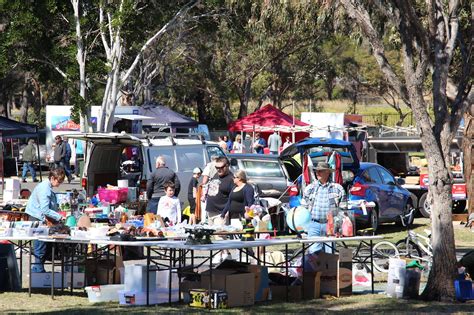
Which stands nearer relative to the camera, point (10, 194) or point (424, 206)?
point (10, 194)

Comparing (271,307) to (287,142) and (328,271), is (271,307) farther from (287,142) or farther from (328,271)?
(287,142)

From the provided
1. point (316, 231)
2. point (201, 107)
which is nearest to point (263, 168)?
point (316, 231)

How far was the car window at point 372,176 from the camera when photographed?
72.8 ft

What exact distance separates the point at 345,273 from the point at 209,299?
7.53 feet

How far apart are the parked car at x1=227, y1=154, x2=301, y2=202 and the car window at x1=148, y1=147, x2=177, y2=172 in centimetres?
153

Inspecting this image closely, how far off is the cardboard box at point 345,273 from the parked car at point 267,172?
845 centimetres

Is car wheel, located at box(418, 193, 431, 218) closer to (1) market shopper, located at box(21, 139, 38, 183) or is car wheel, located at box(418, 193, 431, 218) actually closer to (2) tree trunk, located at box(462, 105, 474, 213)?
(2) tree trunk, located at box(462, 105, 474, 213)

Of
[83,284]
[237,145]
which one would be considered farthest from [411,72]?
[237,145]

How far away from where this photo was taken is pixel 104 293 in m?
12.9

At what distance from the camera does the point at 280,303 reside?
504 inches

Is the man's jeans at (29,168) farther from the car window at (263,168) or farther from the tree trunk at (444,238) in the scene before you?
the tree trunk at (444,238)

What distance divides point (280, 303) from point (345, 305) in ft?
2.66

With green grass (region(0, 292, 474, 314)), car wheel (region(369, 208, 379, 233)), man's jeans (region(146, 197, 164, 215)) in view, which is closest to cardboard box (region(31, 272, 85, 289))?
green grass (region(0, 292, 474, 314))

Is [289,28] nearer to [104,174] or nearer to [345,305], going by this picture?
[104,174]
